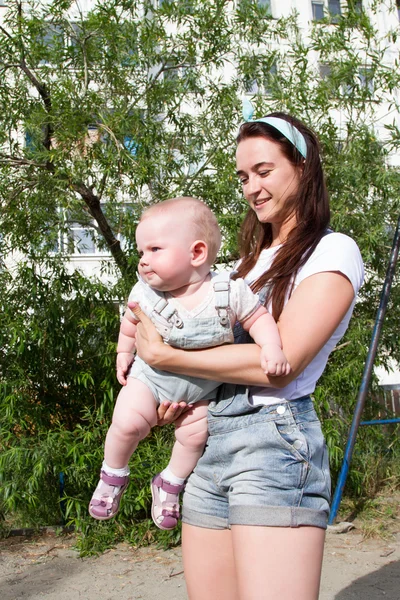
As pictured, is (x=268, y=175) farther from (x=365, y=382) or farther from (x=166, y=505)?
(x=365, y=382)

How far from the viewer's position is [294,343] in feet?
5.05

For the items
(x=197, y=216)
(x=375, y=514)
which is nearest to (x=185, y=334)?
(x=197, y=216)

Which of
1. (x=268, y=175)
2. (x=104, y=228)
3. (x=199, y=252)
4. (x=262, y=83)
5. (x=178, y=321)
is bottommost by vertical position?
(x=178, y=321)

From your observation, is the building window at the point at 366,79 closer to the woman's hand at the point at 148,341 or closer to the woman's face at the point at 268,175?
the woman's face at the point at 268,175

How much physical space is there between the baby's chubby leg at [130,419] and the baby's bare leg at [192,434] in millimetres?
104

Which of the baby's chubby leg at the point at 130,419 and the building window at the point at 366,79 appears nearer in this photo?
the baby's chubby leg at the point at 130,419

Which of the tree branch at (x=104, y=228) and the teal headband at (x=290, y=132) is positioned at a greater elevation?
the tree branch at (x=104, y=228)

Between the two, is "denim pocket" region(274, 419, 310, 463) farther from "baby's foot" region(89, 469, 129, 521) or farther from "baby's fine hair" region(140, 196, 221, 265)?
"baby's foot" region(89, 469, 129, 521)

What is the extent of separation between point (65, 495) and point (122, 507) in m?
0.41

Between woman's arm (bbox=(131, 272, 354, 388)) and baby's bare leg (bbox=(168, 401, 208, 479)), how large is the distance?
7.7 inches

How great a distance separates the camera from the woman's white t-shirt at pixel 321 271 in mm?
1593

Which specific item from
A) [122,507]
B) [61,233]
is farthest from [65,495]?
[61,233]

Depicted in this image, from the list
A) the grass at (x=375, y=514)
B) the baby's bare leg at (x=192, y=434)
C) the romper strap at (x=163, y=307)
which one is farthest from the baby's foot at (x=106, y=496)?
the grass at (x=375, y=514)

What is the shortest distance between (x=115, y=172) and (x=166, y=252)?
9.80 ft
